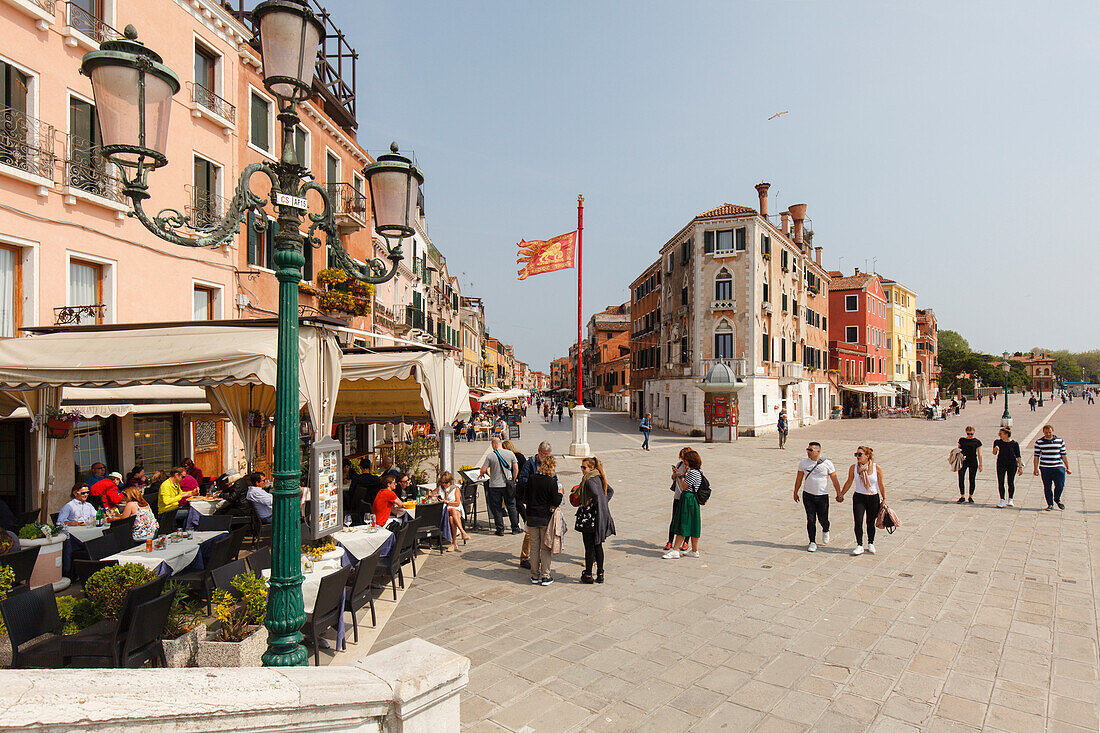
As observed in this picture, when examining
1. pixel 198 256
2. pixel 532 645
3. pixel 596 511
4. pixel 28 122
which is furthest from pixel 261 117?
pixel 532 645

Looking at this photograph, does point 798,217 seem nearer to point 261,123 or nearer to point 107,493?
point 261,123

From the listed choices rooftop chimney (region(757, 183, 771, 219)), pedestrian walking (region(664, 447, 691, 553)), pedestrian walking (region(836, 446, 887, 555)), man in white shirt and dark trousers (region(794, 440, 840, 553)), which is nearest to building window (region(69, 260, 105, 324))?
pedestrian walking (region(664, 447, 691, 553))

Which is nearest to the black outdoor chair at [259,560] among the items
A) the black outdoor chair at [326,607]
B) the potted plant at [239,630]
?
the potted plant at [239,630]

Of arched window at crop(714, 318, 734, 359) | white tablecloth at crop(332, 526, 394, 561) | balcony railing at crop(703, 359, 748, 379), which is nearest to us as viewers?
white tablecloth at crop(332, 526, 394, 561)

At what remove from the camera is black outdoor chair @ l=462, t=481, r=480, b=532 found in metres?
10.9

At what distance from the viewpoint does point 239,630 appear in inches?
187

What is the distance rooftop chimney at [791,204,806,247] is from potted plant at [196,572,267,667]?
45412 mm

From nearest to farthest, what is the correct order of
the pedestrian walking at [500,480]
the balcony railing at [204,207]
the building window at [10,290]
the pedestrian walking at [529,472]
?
the pedestrian walking at [529,472], the building window at [10,290], the pedestrian walking at [500,480], the balcony railing at [204,207]

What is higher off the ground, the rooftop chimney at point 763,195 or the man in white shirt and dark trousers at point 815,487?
the rooftop chimney at point 763,195

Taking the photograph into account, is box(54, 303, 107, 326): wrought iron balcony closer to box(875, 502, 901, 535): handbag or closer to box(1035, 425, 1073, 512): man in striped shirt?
box(875, 502, 901, 535): handbag

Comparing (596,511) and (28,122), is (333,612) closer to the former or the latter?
(596,511)

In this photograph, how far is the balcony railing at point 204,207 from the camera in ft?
43.4

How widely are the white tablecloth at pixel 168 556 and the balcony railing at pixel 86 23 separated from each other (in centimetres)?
932

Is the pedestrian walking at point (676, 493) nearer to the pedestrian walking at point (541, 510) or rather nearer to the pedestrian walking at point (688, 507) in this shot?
the pedestrian walking at point (688, 507)
